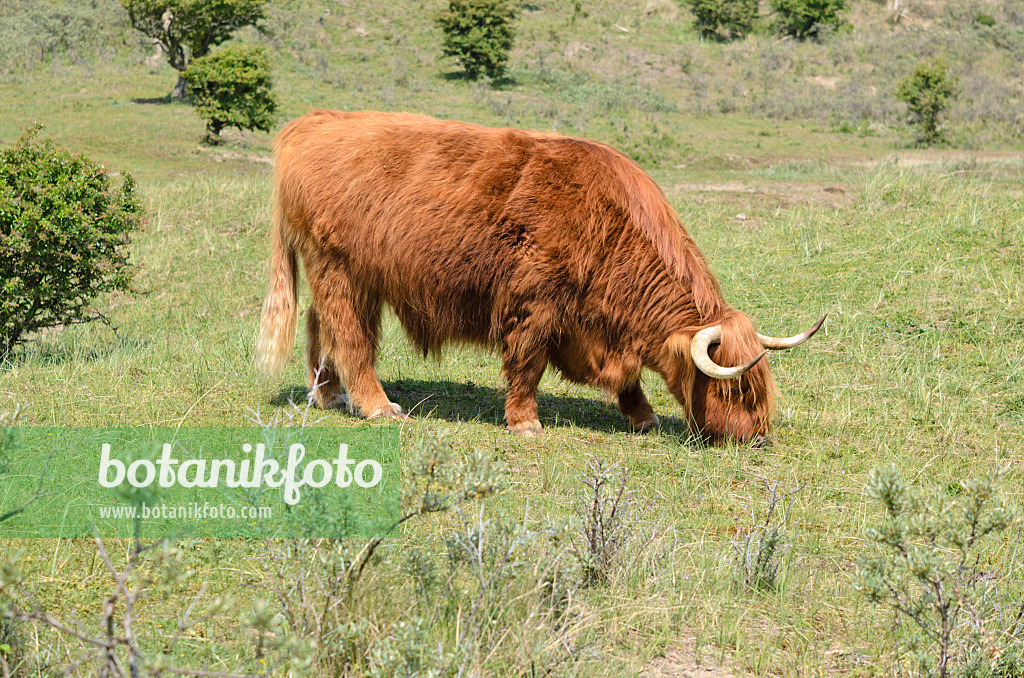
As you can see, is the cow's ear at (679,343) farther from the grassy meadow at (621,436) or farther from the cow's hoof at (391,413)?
the cow's hoof at (391,413)

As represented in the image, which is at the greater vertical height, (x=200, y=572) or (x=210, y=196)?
(x=200, y=572)

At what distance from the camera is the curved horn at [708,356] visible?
5.23 metres

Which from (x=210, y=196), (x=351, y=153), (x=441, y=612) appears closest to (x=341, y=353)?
(x=351, y=153)

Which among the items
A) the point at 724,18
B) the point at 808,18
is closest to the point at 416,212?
the point at 724,18

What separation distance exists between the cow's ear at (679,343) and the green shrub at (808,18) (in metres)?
38.4

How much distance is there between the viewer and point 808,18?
1577 inches

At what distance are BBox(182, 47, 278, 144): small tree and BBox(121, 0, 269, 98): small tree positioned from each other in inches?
164

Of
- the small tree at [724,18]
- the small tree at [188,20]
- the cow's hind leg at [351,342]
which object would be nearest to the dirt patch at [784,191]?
the cow's hind leg at [351,342]

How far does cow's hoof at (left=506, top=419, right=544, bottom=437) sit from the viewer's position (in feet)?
19.3

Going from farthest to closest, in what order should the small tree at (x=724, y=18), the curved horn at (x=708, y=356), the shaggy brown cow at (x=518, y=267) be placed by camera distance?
the small tree at (x=724, y=18)
the shaggy brown cow at (x=518, y=267)
the curved horn at (x=708, y=356)

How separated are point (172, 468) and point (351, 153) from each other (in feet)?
8.35

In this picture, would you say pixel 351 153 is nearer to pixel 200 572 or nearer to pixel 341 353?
pixel 341 353

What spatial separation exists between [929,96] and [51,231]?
22108 mm

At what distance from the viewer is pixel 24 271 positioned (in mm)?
7672
